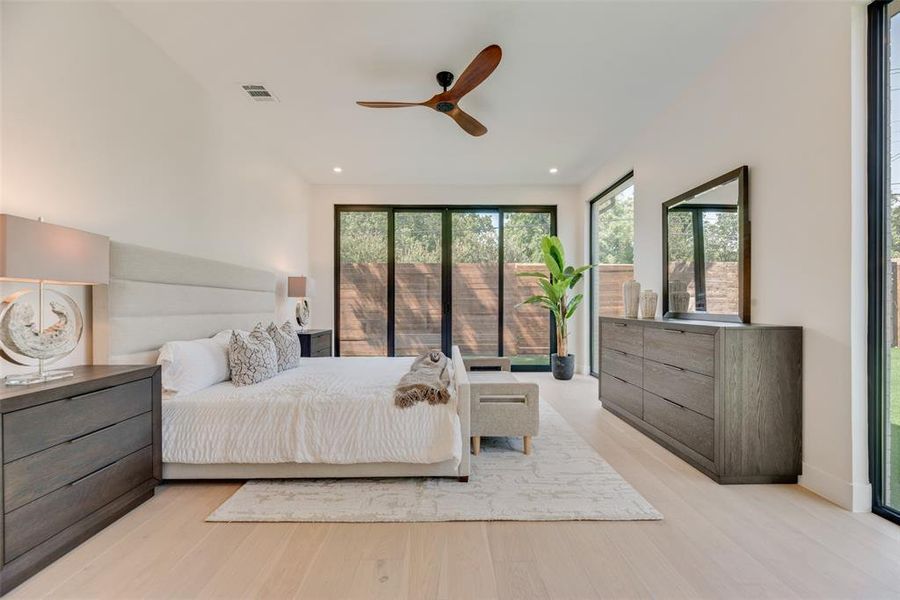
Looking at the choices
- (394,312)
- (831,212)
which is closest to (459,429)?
(831,212)

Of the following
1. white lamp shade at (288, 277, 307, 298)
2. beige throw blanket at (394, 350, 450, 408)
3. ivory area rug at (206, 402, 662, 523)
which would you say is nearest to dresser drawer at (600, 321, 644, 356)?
ivory area rug at (206, 402, 662, 523)

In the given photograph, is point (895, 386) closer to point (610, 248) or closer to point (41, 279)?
point (610, 248)

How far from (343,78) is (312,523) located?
116 inches

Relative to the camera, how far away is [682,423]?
8.70ft

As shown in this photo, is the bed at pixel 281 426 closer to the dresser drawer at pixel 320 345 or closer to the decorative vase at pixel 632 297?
the dresser drawer at pixel 320 345

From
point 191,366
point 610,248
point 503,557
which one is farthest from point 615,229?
point 191,366

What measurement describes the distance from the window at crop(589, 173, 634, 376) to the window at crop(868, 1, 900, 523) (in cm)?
243

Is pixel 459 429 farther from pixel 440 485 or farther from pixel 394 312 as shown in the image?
pixel 394 312

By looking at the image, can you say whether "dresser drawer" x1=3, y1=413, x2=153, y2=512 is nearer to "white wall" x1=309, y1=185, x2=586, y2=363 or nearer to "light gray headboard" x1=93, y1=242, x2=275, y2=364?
"light gray headboard" x1=93, y1=242, x2=275, y2=364

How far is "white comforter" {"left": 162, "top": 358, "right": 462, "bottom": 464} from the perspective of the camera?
221 centimetres

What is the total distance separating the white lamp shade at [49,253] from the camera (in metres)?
1.50

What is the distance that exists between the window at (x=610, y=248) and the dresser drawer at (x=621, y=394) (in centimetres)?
68

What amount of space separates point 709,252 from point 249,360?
336 cm

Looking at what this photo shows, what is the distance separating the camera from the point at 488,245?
19.1 feet
